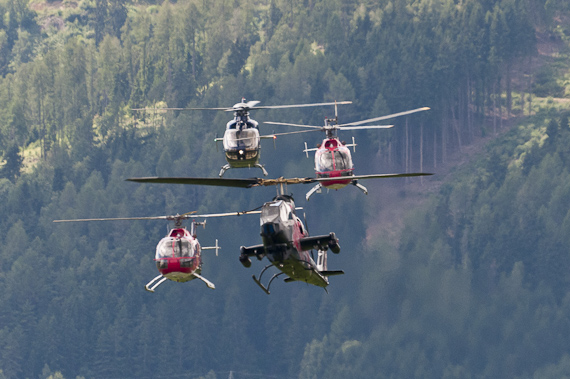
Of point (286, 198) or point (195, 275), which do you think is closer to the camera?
point (286, 198)

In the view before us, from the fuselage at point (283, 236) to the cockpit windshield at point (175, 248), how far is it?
1220 cm

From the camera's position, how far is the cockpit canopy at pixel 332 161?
299 ft

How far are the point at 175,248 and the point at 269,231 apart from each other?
13623mm

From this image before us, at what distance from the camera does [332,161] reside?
91375 millimetres

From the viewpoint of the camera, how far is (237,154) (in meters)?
95.6

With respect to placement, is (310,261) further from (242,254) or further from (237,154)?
(237,154)

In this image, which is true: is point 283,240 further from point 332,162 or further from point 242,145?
point 242,145

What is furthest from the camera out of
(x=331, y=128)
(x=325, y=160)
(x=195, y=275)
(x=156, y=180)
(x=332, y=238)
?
(x=331, y=128)

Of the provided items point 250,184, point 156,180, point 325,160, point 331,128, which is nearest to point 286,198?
point 250,184

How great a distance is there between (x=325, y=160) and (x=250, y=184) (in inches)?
1087

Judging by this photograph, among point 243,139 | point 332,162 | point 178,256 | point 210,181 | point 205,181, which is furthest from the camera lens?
point 243,139

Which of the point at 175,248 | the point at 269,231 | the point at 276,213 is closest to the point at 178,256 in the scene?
the point at 175,248

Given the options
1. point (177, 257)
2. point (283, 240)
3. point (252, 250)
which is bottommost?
point (177, 257)

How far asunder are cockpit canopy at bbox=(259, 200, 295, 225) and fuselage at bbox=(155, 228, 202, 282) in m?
12.7
